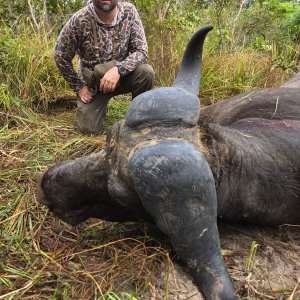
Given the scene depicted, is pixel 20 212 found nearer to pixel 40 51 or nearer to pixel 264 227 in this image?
pixel 264 227

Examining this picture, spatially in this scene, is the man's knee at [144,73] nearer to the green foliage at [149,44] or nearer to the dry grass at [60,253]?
the green foliage at [149,44]

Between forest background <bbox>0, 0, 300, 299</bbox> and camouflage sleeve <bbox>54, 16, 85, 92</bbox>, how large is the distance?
52 cm

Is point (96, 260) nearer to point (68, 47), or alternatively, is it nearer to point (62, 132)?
point (62, 132)

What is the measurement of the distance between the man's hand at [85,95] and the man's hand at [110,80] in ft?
1.16

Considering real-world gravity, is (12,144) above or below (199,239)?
below

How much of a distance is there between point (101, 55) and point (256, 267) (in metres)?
3.26

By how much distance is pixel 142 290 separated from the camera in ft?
5.49

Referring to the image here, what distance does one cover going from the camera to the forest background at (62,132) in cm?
177

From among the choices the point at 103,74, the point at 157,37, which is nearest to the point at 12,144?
the point at 103,74

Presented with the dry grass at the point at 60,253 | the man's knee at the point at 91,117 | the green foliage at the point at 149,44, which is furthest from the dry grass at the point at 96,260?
the green foliage at the point at 149,44

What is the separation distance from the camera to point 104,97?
4852mm

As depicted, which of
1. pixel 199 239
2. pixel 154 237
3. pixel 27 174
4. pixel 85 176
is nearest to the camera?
pixel 199 239

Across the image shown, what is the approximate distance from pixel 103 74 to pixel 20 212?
2.28 metres

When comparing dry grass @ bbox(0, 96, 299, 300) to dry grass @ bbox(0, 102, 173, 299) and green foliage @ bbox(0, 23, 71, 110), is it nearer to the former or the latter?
dry grass @ bbox(0, 102, 173, 299)
